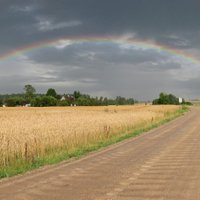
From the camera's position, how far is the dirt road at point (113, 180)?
9.50 meters

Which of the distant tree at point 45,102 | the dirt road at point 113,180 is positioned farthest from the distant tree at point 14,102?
the dirt road at point 113,180

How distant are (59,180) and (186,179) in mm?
3249

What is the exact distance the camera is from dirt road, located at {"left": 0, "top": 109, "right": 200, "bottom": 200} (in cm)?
950

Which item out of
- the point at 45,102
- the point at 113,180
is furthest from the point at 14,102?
the point at 113,180

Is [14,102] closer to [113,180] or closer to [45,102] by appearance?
[45,102]

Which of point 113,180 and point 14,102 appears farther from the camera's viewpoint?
point 14,102

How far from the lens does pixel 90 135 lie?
26469mm

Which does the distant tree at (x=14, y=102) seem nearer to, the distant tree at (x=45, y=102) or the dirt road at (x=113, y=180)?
the distant tree at (x=45, y=102)

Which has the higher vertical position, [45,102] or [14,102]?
[14,102]

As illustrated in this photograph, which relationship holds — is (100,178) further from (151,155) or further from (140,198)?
(151,155)

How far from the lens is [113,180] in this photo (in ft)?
37.9

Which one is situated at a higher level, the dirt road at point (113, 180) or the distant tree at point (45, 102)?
the distant tree at point (45, 102)

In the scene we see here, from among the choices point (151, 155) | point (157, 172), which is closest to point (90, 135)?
point (151, 155)

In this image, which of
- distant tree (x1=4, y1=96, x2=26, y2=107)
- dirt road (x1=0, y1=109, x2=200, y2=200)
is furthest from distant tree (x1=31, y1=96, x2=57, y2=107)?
dirt road (x1=0, y1=109, x2=200, y2=200)
